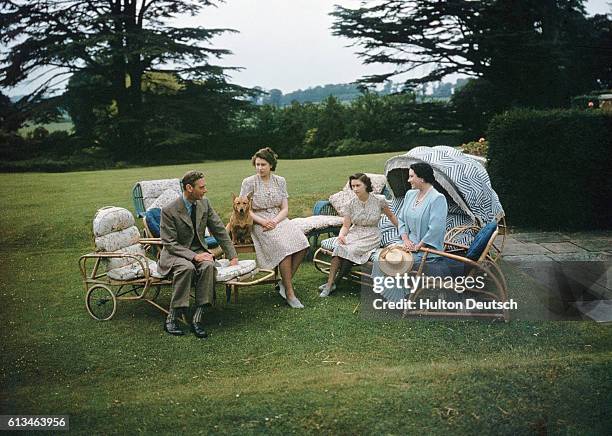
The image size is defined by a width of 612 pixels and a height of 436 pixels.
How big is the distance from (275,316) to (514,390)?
8.02ft

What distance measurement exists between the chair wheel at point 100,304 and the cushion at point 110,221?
1.86 feet

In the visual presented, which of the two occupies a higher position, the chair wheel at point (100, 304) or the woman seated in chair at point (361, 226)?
the woman seated in chair at point (361, 226)

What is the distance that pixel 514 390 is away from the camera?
4059 millimetres

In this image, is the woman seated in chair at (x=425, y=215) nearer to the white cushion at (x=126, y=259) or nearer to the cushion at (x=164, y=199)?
the white cushion at (x=126, y=259)

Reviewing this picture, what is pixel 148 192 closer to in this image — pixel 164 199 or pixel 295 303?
pixel 164 199

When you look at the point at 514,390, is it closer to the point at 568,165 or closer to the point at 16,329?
the point at 16,329

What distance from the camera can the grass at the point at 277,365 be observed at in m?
3.79

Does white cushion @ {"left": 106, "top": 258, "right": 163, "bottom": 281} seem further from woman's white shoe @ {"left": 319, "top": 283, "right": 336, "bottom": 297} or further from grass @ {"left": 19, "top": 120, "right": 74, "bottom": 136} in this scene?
grass @ {"left": 19, "top": 120, "right": 74, "bottom": 136}

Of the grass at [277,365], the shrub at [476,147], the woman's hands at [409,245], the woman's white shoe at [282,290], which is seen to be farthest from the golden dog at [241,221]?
the shrub at [476,147]

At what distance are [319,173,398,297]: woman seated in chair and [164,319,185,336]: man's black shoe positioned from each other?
164 centimetres

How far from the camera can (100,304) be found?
19.2 feet

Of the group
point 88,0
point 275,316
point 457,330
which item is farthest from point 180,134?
point 457,330

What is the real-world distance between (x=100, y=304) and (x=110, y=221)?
86cm

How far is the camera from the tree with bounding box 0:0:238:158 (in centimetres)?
603
